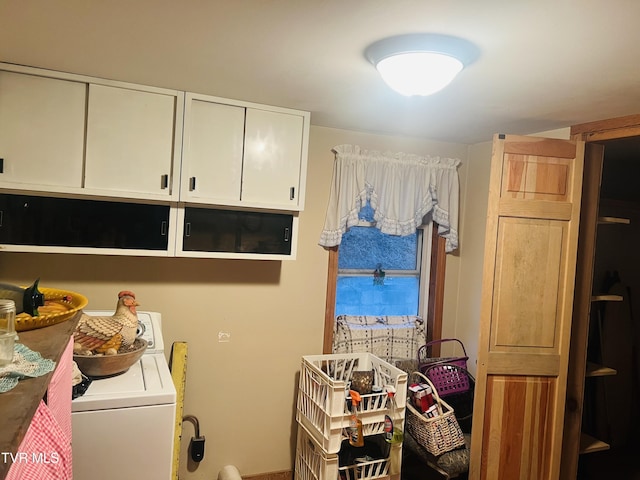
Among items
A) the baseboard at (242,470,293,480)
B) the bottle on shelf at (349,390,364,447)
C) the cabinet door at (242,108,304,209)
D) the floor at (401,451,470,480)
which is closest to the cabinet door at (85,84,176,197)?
the cabinet door at (242,108,304,209)

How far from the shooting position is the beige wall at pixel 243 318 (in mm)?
2623

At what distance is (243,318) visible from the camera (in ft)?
9.28

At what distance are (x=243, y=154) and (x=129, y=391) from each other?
131cm

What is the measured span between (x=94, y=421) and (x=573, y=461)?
260 cm

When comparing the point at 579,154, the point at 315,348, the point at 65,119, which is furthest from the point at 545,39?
the point at 315,348

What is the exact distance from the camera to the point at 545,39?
141cm

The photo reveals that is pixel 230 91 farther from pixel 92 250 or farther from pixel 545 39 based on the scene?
pixel 545 39

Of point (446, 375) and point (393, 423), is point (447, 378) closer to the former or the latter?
point (446, 375)

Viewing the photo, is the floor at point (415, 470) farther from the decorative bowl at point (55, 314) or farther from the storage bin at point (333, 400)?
the decorative bowl at point (55, 314)

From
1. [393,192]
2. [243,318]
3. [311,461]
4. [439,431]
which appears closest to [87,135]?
[243,318]

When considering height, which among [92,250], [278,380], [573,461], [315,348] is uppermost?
[92,250]

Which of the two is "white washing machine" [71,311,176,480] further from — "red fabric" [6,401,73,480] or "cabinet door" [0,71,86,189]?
"cabinet door" [0,71,86,189]

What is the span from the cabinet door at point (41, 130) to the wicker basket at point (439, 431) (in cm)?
223

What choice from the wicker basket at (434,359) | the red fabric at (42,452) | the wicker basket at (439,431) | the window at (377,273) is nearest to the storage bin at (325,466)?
the wicker basket at (439,431)
